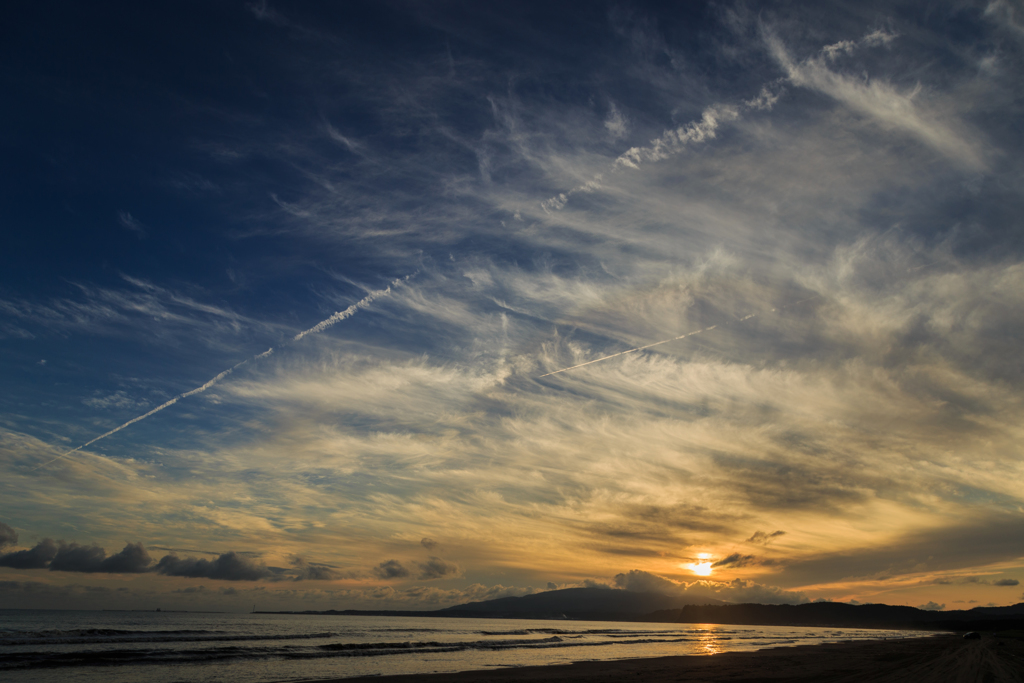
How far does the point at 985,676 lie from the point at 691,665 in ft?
63.1

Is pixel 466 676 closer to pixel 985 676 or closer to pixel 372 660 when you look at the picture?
pixel 372 660

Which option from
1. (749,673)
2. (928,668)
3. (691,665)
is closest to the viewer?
(749,673)

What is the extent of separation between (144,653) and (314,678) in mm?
26341

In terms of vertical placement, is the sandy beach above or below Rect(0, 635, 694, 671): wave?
above

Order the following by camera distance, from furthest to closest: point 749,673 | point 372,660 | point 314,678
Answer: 1. point 372,660
2. point 749,673
3. point 314,678

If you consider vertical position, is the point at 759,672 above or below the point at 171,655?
above

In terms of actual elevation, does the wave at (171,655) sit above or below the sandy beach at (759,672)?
below

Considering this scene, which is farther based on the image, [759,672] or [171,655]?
[171,655]

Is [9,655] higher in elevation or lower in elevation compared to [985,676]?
lower

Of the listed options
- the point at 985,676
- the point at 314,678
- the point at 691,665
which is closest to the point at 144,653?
the point at 314,678

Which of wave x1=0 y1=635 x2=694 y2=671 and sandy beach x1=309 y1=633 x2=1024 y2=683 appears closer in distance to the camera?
sandy beach x1=309 y1=633 x2=1024 y2=683

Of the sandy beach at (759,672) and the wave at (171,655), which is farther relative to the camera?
the wave at (171,655)

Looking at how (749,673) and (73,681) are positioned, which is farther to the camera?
(749,673)

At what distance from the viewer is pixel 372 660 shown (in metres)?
46.4
